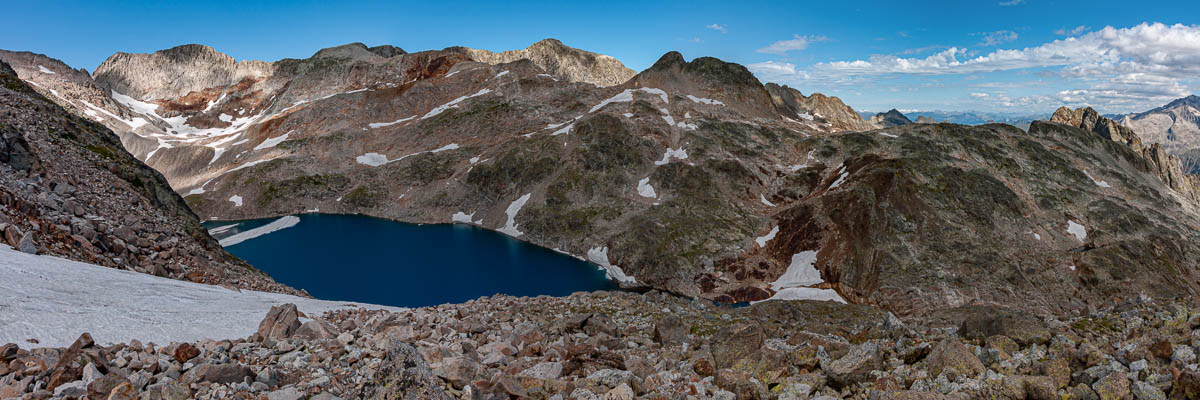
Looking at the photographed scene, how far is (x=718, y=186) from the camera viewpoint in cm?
10719

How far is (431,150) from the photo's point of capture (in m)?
143

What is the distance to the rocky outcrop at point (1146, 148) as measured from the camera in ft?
461

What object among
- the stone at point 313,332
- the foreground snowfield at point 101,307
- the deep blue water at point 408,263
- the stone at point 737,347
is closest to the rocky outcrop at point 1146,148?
the deep blue water at point 408,263

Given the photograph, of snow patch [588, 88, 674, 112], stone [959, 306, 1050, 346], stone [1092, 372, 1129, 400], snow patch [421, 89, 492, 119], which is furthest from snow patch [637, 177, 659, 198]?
stone [1092, 372, 1129, 400]

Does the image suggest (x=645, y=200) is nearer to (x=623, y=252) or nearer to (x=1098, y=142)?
(x=623, y=252)

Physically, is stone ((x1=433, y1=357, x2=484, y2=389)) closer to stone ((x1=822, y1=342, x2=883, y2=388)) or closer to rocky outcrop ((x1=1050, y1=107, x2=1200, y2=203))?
stone ((x1=822, y1=342, x2=883, y2=388))

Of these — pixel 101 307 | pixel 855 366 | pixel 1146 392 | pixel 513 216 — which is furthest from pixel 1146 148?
pixel 101 307

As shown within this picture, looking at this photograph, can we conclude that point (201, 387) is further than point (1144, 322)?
No

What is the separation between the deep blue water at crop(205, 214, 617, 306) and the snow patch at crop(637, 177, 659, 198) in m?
21.9

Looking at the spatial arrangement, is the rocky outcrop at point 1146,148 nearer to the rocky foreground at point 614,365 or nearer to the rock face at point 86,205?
the rocky foreground at point 614,365

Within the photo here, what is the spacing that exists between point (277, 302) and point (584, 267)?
71.2 m

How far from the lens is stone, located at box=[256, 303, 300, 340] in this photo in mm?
15609

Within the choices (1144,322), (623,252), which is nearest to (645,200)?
(623,252)

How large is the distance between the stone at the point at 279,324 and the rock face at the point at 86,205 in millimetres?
11321
